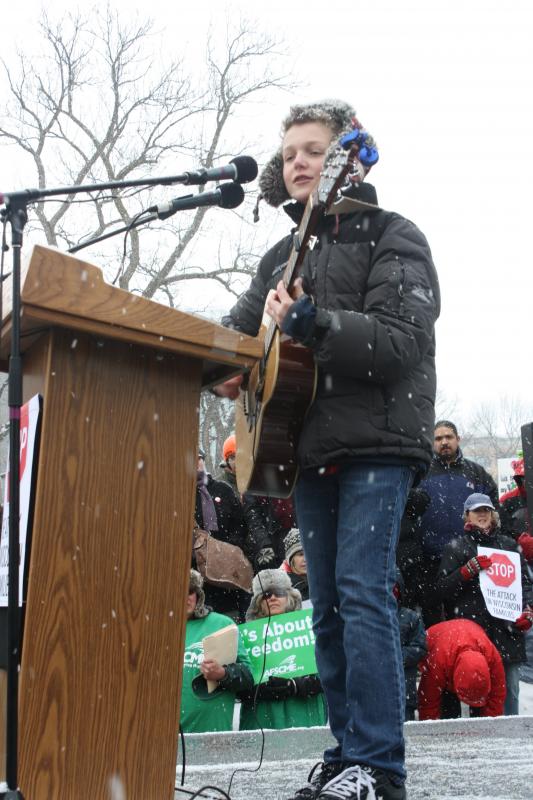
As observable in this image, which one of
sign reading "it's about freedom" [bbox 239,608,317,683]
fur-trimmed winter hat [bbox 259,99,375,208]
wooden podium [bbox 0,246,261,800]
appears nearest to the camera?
wooden podium [bbox 0,246,261,800]

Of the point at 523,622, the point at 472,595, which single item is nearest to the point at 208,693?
the point at 472,595

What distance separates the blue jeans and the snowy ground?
13.8 inches

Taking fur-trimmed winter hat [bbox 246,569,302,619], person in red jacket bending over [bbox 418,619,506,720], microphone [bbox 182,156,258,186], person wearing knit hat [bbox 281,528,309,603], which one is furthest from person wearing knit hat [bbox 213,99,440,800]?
person wearing knit hat [bbox 281,528,309,603]

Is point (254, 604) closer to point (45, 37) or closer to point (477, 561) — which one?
point (477, 561)

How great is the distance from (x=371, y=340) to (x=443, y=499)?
4227mm

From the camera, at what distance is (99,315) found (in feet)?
6.59

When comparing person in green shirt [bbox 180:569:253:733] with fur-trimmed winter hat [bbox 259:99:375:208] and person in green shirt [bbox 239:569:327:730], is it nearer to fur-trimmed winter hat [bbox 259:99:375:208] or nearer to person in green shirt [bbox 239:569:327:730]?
person in green shirt [bbox 239:569:327:730]

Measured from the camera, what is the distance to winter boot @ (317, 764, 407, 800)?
212 cm

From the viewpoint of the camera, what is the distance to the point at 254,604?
16.8ft

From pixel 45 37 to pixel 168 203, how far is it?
1628cm

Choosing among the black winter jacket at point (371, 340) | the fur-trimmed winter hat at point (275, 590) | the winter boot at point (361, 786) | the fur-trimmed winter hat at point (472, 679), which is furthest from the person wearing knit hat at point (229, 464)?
the winter boot at point (361, 786)

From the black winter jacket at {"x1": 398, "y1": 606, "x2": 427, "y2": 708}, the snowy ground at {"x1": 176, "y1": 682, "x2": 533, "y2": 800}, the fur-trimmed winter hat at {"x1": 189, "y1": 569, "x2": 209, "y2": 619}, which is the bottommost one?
the snowy ground at {"x1": 176, "y1": 682, "x2": 533, "y2": 800}

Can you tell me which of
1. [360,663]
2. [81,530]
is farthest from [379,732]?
[81,530]

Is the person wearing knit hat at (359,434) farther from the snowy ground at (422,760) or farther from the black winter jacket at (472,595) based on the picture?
the black winter jacket at (472,595)
